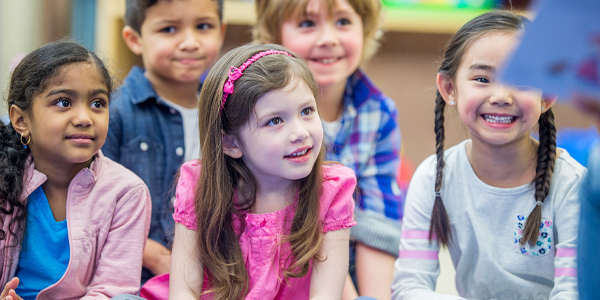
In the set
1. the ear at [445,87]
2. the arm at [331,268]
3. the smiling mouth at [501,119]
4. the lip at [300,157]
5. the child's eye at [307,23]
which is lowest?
the arm at [331,268]

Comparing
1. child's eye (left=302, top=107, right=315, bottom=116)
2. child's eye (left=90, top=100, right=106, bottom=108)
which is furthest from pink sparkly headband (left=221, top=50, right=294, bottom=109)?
child's eye (left=90, top=100, right=106, bottom=108)

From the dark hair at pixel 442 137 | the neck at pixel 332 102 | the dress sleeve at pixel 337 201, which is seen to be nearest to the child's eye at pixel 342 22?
the neck at pixel 332 102

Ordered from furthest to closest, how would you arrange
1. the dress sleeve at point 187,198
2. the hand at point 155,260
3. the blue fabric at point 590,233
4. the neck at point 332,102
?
the neck at point 332,102, the hand at point 155,260, the dress sleeve at point 187,198, the blue fabric at point 590,233

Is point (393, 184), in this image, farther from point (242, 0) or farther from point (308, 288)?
point (242, 0)

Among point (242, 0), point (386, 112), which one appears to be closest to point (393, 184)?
point (386, 112)

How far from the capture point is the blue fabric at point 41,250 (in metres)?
0.99

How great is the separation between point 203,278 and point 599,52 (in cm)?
78

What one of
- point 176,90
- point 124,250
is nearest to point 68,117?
point 124,250

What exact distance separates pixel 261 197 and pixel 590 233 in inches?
22.8

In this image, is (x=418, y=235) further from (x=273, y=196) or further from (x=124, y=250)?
(x=124, y=250)

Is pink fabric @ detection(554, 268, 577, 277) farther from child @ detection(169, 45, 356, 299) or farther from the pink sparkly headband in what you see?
the pink sparkly headband

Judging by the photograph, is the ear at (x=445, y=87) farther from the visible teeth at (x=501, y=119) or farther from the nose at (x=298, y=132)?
the nose at (x=298, y=132)

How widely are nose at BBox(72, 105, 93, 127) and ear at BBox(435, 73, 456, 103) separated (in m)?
0.67

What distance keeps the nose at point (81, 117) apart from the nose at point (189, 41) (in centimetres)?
42
